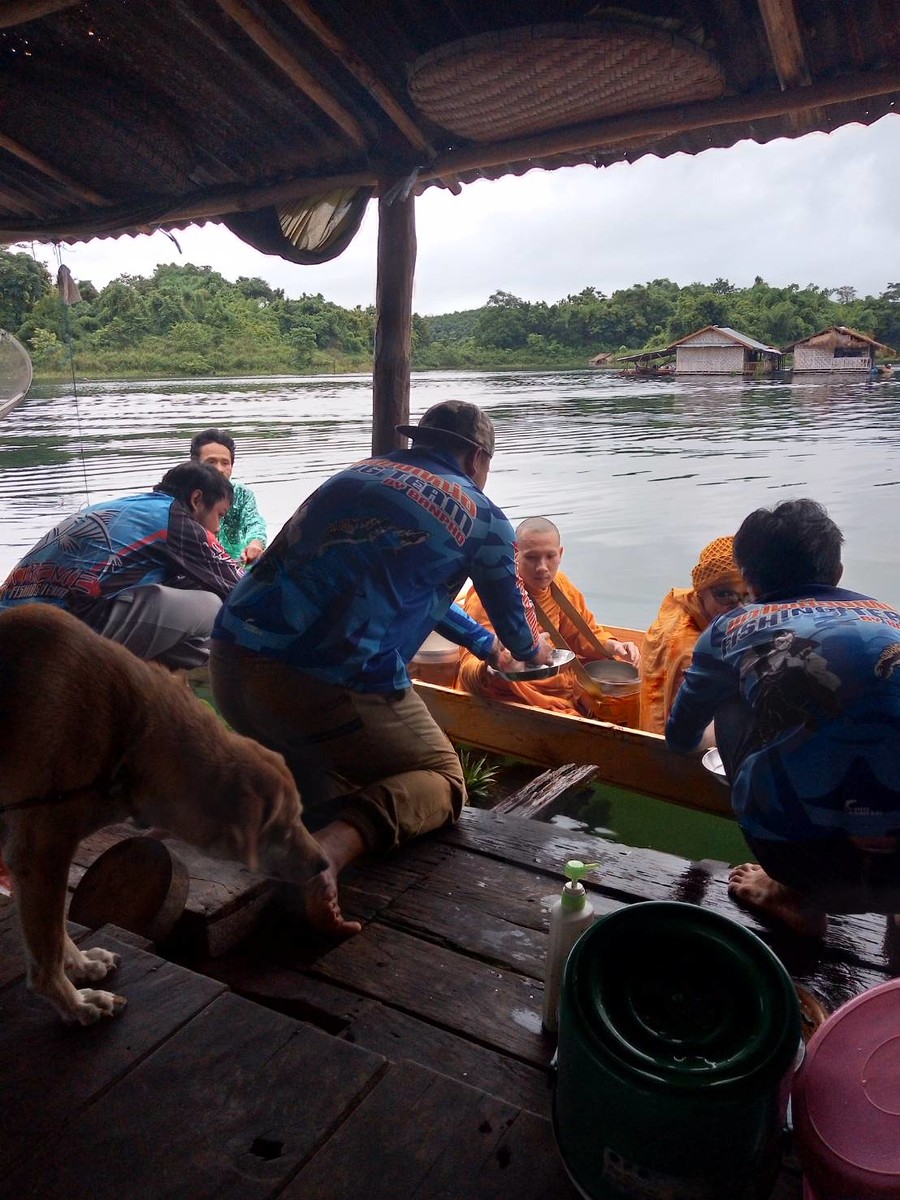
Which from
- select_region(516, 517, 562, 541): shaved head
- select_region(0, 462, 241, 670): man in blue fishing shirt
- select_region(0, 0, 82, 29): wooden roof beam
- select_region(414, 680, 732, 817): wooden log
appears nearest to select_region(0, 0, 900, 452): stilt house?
select_region(0, 0, 82, 29): wooden roof beam

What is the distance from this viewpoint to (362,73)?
248 centimetres

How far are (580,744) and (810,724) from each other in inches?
67.8

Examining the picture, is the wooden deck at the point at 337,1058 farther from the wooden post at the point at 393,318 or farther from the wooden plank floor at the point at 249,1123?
the wooden post at the point at 393,318

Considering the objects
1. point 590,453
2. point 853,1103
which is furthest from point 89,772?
point 590,453

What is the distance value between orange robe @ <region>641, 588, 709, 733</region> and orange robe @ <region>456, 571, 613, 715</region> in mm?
342

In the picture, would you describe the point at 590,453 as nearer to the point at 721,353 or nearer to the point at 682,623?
the point at 682,623

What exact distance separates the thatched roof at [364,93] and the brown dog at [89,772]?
1784 mm

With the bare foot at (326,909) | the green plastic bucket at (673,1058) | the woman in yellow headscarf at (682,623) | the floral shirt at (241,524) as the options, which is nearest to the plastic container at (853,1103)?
the green plastic bucket at (673,1058)

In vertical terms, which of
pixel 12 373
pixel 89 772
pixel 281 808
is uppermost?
pixel 12 373

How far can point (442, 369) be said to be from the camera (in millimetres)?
2721

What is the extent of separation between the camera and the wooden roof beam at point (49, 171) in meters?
2.89

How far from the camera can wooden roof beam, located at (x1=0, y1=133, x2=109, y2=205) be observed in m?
2.89

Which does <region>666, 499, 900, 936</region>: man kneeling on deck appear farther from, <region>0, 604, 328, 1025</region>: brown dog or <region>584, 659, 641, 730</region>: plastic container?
<region>584, 659, 641, 730</region>: plastic container

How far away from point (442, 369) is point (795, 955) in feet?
6.67
